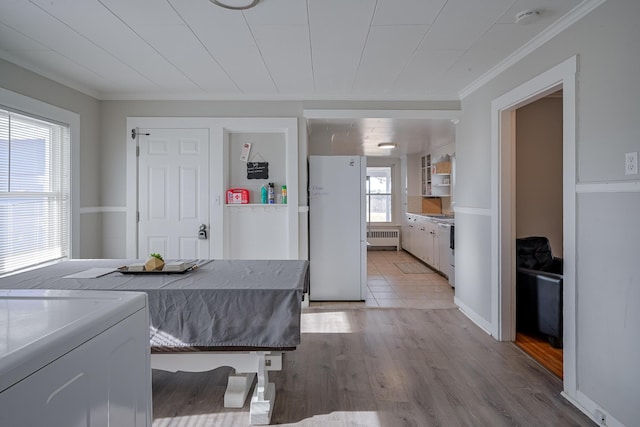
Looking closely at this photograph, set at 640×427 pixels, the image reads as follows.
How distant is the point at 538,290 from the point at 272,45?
2.99 metres

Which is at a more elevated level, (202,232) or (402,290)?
→ (202,232)

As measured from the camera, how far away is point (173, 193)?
408cm

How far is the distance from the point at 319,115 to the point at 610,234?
9.65 ft

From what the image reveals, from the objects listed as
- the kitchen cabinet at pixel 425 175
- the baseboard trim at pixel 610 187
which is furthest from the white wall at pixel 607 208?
the kitchen cabinet at pixel 425 175

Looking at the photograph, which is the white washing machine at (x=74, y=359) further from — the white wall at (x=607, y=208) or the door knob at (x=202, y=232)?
the door knob at (x=202, y=232)

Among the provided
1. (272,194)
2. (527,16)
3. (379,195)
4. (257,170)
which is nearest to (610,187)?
(527,16)

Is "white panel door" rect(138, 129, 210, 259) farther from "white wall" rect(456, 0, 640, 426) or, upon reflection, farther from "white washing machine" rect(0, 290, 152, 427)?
"white wall" rect(456, 0, 640, 426)

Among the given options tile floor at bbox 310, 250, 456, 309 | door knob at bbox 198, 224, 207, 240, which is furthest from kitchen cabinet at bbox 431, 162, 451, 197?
door knob at bbox 198, 224, 207, 240

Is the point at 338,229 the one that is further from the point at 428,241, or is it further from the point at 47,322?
the point at 47,322

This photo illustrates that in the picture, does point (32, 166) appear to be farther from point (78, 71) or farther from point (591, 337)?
point (591, 337)

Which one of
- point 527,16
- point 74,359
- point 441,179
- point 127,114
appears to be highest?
point 527,16

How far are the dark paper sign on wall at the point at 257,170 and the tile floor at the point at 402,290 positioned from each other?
1656mm

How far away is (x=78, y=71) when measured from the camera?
3279 millimetres

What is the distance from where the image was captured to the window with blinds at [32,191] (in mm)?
2900
